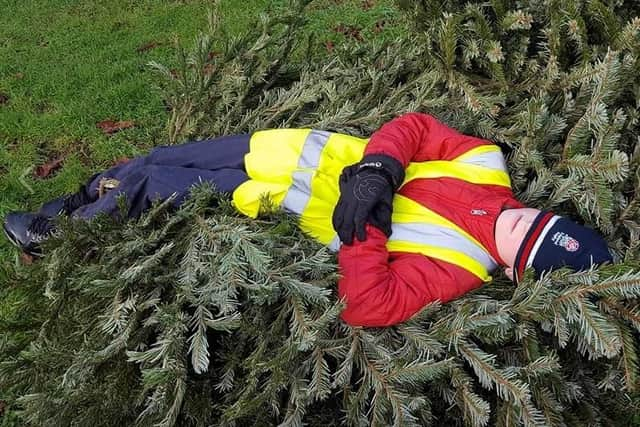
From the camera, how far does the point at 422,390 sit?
97.2 inches

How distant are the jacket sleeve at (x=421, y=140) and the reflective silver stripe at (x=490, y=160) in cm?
8

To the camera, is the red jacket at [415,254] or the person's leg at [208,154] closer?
the red jacket at [415,254]

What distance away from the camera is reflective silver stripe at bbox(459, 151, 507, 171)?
286 cm

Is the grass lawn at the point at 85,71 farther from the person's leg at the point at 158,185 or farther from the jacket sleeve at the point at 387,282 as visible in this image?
the jacket sleeve at the point at 387,282

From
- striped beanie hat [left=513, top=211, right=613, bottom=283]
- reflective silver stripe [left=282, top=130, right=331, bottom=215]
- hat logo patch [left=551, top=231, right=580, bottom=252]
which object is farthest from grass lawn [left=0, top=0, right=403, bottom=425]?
hat logo patch [left=551, top=231, right=580, bottom=252]

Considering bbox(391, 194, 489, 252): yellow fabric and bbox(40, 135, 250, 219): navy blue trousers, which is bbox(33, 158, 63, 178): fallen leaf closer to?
bbox(40, 135, 250, 219): navy blue trousers

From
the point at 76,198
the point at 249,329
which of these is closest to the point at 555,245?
the point at 249,329

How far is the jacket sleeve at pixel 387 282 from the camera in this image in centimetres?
243

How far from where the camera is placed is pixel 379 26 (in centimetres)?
610

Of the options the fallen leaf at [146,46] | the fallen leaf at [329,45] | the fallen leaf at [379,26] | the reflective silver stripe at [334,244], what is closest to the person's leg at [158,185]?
the reflective silver stripe at [334,244]

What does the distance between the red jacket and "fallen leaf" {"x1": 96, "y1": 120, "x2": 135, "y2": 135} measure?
2.75 meters

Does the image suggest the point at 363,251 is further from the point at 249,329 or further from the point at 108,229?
the point at 108,229

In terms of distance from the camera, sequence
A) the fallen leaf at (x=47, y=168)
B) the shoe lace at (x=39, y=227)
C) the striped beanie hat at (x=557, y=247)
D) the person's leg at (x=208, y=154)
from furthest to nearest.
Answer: the fallen leaf at (x=47, y=168) → the shoe lace at (x=39, y=227) → the person's leg at (x=208, y=154) → the striped beanie hat at (x=557, y=247)

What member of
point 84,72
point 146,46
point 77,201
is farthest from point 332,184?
point 146,46
